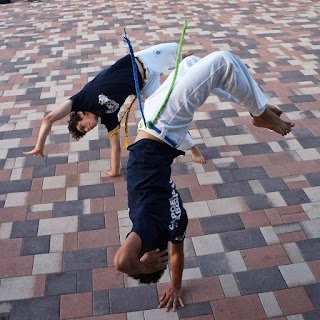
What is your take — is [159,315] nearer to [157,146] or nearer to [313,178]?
[157,146]

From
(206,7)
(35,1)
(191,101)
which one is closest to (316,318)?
(191,101)

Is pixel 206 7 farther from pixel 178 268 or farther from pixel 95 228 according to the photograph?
pixel 178 268

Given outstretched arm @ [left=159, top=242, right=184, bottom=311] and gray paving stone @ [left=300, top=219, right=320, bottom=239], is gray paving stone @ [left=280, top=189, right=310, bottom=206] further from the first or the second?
outstretched arm @ [left=159, top=242, right=184, bottom=311]

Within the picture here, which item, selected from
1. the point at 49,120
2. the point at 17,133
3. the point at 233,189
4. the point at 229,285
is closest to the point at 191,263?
the point at 229,285

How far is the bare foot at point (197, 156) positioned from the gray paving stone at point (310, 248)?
4.14 feet

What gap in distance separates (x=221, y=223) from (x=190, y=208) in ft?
0.98

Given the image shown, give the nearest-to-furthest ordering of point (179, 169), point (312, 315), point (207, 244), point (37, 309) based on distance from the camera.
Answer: point (312, 315), point (37, 309), point (207, 244), point (179, 169)

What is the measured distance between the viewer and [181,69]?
1882mm

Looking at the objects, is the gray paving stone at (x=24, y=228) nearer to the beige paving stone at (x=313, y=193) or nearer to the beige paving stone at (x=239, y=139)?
the beige paving stone at (x=239, y=139)

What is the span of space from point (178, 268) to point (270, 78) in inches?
150

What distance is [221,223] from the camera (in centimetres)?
325

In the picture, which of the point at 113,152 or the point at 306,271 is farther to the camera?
the point at 113,152

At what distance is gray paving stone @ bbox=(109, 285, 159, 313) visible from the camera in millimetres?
2631

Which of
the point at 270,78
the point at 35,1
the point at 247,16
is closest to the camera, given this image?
the point at 270,78
